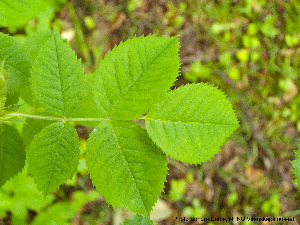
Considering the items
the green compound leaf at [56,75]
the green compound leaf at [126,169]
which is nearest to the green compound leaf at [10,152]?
the green compound leaf at [56,75]

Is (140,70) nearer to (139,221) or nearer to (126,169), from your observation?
(126,169)

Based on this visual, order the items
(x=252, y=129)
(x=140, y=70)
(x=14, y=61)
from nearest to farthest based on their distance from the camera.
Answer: (x=140, y=70)
(x=14, y=61)
(x=252, y=129)

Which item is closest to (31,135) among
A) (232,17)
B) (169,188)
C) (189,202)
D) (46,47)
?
(46,47)

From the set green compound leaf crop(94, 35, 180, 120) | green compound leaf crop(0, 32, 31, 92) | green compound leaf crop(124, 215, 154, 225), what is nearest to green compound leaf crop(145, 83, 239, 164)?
green compound leaf crop(94, 35, 180, 120)

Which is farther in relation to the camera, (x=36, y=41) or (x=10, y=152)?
(x=36, y=41)

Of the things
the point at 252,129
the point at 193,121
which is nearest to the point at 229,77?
the point at 252,129

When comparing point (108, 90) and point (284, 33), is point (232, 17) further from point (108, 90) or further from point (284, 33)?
point (108, 90)
